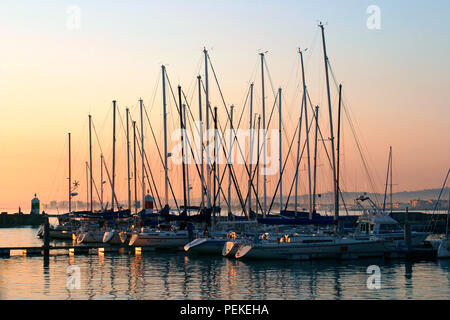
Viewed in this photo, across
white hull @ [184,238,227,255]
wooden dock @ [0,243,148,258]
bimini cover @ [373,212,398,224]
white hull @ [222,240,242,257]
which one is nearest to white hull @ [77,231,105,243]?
wooden dock @ [0,243,148,258]

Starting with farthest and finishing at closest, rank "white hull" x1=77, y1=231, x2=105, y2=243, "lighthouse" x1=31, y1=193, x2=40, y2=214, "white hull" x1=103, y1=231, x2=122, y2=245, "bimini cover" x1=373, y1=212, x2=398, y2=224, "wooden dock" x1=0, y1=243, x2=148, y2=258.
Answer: "lighthouse" x1=31, y1=193, x2=40, y2=214 < "white hull" x1=77, y1=231, x2=105, y2=243 < "white hull" x1=103, y1=231, x2=122, y2=245 < "wooden dock" x1=0, y1=243, x2=148, y2=258 < "bimini cover" x1=373, y1=212, x2=398, y2=224

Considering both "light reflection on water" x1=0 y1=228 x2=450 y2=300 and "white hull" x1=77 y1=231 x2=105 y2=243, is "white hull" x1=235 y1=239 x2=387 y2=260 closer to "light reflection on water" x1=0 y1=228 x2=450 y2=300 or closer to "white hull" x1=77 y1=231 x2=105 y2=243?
"light reflection on water" x1=0 y1=228 x2=450 y2=300

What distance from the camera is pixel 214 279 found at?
37.7 metres

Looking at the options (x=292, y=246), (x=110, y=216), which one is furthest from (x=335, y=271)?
(x=110, y=216)

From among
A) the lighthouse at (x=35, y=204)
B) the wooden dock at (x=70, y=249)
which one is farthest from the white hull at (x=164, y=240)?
the lighthouse at (x=35, y=204)

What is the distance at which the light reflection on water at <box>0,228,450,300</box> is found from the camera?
3219 cm

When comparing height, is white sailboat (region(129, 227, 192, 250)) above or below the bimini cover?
below

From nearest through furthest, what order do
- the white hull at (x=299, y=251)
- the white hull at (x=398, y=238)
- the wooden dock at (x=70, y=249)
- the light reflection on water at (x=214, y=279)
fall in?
the light reflection on water at (x=214, y=279), the white hull at (x=299, y=251), the white hull at (x=398, y=238), the wooden dock at (x=70, y=249)

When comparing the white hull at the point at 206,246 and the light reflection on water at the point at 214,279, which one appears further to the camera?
the white hull at the point at 206,246

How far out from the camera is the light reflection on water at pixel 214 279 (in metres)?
32.2

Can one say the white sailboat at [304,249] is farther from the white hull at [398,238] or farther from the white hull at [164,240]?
the white hull at [164,240]
